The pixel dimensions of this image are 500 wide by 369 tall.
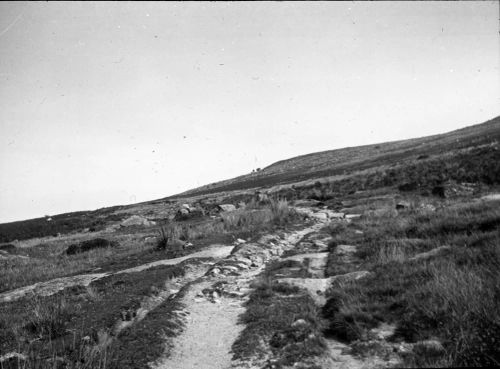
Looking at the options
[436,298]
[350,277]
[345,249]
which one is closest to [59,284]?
[350,277]

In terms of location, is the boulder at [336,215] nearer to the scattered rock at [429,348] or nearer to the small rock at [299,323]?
the small rock at [299,323]

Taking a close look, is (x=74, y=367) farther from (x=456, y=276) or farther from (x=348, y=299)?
(x=456, y=276)

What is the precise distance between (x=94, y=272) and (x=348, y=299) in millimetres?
10149

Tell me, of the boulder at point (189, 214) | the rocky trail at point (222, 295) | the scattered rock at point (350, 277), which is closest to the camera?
the rocky trail at point (222, 295)

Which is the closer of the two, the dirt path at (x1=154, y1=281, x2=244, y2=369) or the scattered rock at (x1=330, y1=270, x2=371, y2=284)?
the dirt path at (x1=154, y1=281, x2=244, y2=369)

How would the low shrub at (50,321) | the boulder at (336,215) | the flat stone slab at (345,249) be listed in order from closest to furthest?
the low shrub at (50,321)
the flat stone slab at (345,249)
the boulder at (336,215)

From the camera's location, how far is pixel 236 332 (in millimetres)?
6812

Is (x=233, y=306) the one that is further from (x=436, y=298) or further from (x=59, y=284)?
(x=59, y=284)

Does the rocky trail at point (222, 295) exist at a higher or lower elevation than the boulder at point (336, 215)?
higher

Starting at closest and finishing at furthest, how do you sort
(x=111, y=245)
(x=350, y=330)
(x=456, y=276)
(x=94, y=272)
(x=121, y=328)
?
(x=350, y=330)
(x=456, y=276)
(x=121, y=328)
(x=94, y=272)
(x=111, y=245)

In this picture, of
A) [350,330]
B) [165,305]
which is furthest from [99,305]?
[350,330]

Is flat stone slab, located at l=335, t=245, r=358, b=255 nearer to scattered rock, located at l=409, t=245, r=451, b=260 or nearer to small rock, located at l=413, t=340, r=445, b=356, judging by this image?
scattered rock, located at l=409, t=245, r=451, b=260

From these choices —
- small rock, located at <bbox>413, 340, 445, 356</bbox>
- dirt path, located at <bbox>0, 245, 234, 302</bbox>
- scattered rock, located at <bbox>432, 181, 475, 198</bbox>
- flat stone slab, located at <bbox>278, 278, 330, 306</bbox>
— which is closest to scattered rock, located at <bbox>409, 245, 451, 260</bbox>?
flat stone slab, located at <bbox>278, 278, 330, 306</bbox>

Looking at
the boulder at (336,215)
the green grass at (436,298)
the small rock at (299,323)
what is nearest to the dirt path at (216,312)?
the small rock at (299,323)
